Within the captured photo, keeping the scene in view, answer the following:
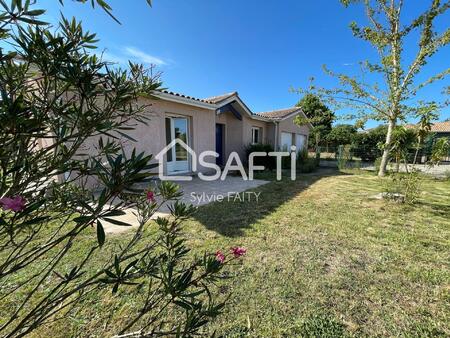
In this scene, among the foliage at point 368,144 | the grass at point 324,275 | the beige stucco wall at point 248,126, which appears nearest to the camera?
the grass at point 324,275

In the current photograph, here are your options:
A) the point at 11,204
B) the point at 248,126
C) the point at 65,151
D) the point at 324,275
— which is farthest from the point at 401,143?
the point at 248,126

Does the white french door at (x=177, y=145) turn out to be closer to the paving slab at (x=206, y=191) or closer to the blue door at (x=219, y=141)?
the paving slab at (x=206, y=191)

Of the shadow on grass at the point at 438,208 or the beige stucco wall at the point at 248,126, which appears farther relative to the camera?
the beige stucco wall at the point at 248,126

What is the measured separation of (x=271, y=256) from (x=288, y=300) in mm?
953

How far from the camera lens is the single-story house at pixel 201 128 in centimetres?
862

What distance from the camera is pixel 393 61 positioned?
10344mm

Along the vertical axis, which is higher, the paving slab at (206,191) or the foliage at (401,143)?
the foliage at (401,143)

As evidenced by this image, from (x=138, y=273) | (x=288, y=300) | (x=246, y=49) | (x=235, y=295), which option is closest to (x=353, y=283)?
(x=288, y=300)

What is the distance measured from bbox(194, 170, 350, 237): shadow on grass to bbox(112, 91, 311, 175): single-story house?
2.65m

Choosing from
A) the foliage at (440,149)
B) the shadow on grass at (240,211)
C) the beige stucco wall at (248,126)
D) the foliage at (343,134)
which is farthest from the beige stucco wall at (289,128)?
the foliage at (440,149)

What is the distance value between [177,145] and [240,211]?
573 centimetres

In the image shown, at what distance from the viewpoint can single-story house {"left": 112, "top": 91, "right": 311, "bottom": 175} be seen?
862cm

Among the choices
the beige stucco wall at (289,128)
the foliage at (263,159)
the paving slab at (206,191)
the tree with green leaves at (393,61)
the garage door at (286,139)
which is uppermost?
the tree with green leaves at (393,61)

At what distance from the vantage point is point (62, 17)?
4.06 ft
